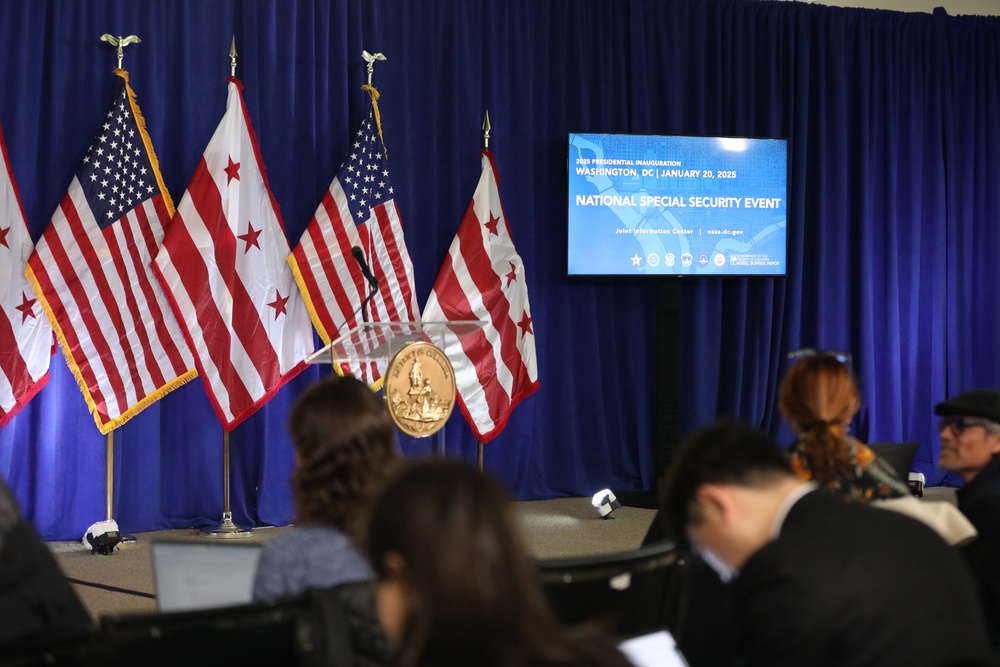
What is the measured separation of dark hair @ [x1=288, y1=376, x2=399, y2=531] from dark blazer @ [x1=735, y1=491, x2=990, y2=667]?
713mm

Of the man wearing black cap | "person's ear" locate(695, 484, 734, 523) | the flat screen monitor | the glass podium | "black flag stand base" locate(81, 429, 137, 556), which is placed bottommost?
"black flag stand base" locate(81, 429, 137, 556)

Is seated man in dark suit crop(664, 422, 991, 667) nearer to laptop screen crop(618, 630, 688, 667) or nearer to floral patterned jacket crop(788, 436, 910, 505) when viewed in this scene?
laptop screen crop(618, 630, 688, 667)

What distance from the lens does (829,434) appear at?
2705mm

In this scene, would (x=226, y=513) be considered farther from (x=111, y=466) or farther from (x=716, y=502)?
(x=716, y=502)

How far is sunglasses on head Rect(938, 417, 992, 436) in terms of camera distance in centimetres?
317

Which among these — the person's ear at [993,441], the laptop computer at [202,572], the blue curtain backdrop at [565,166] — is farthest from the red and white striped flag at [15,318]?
the person's ear at [993,441]

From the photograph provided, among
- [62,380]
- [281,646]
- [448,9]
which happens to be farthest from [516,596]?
[448,9]

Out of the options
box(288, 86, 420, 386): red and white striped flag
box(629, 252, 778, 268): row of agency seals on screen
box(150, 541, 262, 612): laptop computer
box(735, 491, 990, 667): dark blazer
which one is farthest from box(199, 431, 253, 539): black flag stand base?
box(735, 491, 990, 667): dark blazer

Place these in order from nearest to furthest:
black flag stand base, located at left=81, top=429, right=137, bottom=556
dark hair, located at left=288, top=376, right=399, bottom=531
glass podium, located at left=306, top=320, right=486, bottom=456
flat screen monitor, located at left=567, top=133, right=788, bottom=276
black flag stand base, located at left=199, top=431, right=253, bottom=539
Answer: dark hair, located at left=288, top=376, right=399, bottom=531 → glass podium, located at left=306, top=320, right=486, bottom=456 → black flag stand base, located at left=81, top=429, right=137, bottom=556 → black flag stand base, located at left=199, top=431, right=253, bottom=539 → flat screen monitor, located at left=567, top=133, right=788, bottom=276

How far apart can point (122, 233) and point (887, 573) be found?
15.9 feet

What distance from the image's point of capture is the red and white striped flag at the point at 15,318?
216 inches

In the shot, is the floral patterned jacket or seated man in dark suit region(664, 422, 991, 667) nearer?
seated man in dark suit region(664, 422, 991, 667)

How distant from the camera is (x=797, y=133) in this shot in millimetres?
7457

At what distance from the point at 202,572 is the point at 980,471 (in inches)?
81.8
